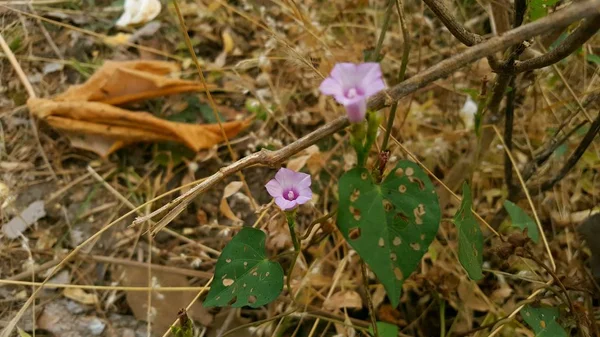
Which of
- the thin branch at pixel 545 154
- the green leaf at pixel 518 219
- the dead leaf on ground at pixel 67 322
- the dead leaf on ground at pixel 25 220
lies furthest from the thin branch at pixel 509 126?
the dead leaf on ground at pixel 25 220

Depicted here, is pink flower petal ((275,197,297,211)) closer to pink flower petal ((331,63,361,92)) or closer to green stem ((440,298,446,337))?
pink flower petal ((331,63,361,92))

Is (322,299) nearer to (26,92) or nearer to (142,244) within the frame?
(142,244)

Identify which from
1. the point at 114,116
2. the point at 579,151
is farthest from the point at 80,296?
the point at 579,151

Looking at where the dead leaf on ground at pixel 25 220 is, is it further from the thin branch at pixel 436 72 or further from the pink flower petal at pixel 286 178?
the pink flower petal at pixel 286 178

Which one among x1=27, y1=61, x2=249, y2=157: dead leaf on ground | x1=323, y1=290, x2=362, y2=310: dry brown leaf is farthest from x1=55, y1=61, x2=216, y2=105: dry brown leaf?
x1=323, y1=290, x2=362, y2=310: dry brown leaf

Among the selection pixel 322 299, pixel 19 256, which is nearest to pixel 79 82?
pixel 19 256

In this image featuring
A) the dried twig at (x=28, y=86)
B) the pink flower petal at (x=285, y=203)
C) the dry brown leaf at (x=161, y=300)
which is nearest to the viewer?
the pink flower petal at (x=285, y=203)

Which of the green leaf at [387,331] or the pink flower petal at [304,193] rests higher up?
the pink flower petal at [304,193]
